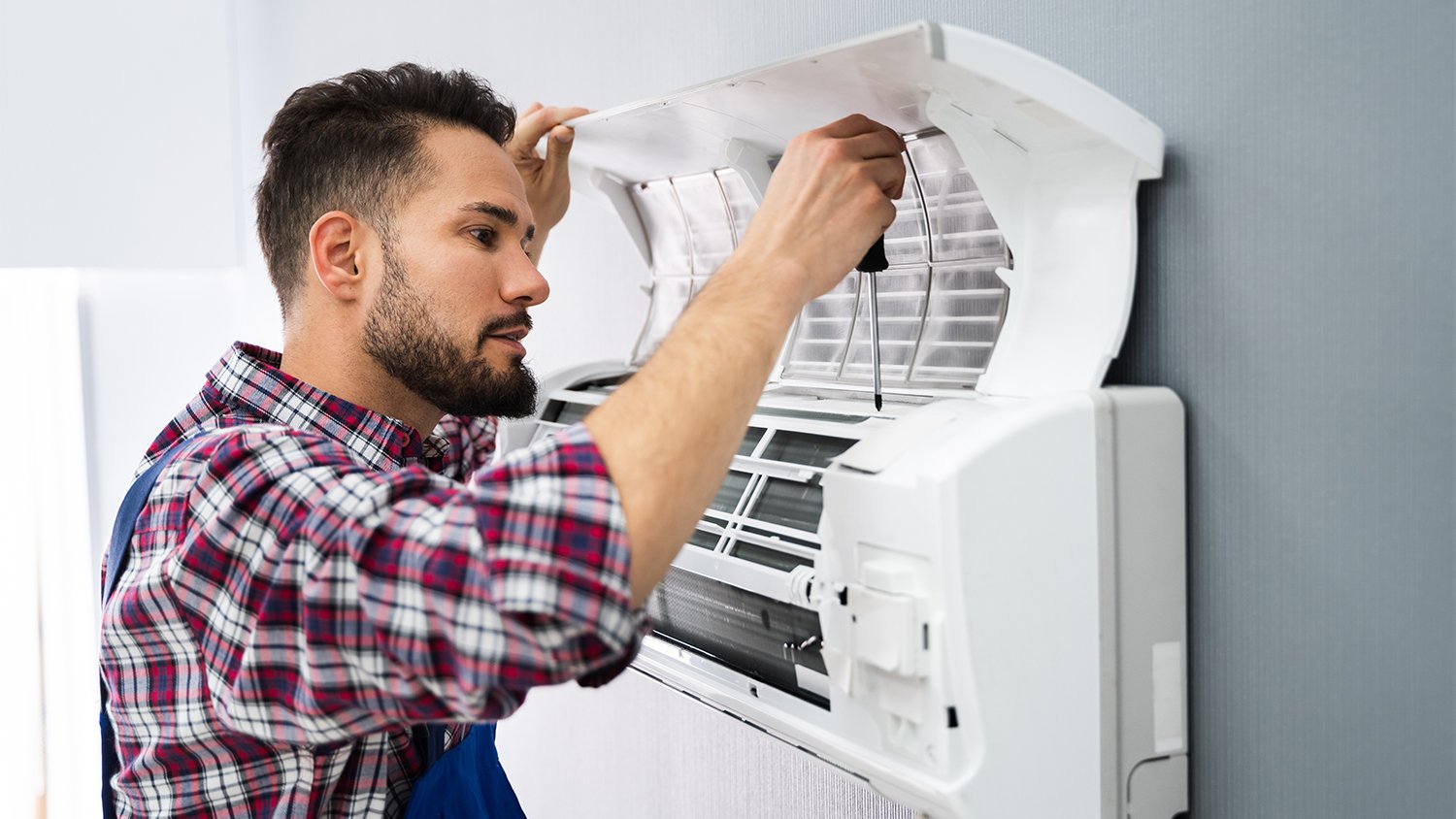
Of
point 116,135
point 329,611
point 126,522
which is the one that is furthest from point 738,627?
point 116,135

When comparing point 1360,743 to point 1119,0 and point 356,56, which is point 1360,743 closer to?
point 1119,0

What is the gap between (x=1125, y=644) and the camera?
2.78 ft

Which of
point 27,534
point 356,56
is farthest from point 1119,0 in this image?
point 27,534

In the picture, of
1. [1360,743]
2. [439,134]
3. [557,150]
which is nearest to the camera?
[1360,743]

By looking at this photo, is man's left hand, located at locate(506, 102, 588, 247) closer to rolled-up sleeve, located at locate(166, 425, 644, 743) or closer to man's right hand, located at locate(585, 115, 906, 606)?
man's right hand, located at locate(585, 115, 906, 606)

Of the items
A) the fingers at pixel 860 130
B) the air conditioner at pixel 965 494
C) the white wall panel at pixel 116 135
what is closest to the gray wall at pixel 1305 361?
the air conditioner at pixel 965 494

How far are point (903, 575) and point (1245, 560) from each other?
0.99 ft

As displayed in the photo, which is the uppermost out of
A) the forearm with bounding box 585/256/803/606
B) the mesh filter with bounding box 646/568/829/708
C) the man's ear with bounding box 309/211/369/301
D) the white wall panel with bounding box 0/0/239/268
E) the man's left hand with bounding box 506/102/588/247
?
the white wall panel with bounding box 0/0/239/268

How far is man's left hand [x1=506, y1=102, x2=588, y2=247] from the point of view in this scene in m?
1.26

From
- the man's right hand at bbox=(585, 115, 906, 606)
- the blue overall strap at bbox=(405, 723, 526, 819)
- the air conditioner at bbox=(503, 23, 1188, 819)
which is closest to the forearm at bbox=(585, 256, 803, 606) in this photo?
the man's right hand at bbox=(585, 115, 906, 606)

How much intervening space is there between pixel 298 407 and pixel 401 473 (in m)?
0.33

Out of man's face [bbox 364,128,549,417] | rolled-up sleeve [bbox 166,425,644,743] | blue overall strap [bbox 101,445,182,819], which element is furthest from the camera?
man's face [bbox 364,128,549,417]

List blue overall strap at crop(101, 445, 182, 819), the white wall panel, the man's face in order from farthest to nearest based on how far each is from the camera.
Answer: the white wall panel < the man's face < blue overall strap at crop(101, 445, 182, 819)

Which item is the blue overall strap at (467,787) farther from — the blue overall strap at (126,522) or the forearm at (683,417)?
the forearm at (683,417)
